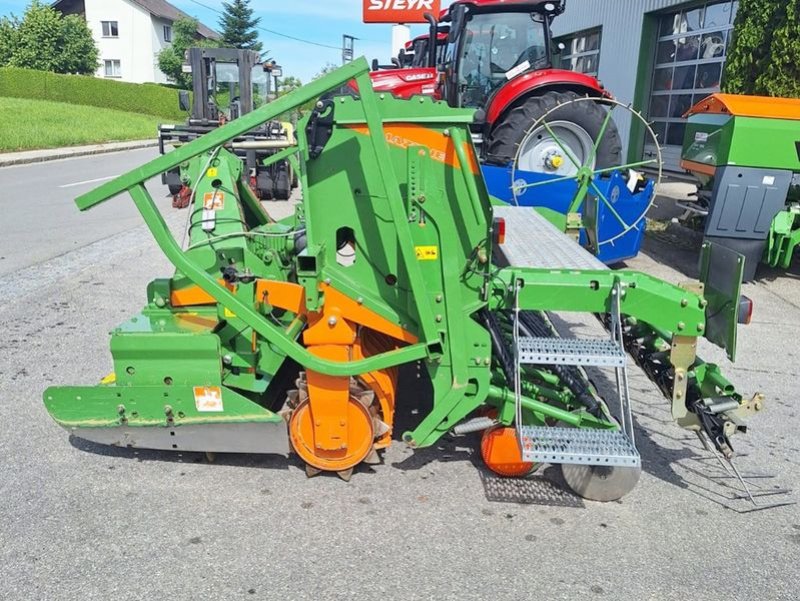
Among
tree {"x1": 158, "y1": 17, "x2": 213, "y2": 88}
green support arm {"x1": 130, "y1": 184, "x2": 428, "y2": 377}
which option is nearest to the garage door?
green support arm {"x1": 130, "y1": 184, "x2": 428, "y2": 377}

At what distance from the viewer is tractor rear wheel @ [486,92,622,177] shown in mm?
7695

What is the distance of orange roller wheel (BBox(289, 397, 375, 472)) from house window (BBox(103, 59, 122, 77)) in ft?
165

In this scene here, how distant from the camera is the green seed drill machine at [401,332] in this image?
302 centimetres

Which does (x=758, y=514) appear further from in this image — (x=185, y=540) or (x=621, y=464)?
(x=185, y=540)

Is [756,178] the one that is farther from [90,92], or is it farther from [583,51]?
[90,92]

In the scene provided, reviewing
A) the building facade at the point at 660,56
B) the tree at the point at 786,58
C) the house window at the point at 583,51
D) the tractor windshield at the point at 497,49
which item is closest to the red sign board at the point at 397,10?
the house window at the point at 583,51

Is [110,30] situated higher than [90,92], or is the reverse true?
[110,30]

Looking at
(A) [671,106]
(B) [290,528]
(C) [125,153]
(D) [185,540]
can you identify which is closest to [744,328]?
(B) [290,528]

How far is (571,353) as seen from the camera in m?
2.96

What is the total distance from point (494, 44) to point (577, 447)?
22.6ft

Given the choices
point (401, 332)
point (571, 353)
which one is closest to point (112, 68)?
point (401, 332)

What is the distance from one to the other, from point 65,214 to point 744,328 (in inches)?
367

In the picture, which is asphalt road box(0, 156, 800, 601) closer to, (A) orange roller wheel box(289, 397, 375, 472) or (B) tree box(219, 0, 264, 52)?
(A) orange roller wheel box(289, 397, 375, 472)

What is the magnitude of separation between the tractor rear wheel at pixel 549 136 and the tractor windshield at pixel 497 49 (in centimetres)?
94
